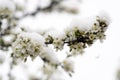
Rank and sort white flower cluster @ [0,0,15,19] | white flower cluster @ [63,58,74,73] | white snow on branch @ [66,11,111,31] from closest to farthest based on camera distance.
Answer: white snow on branch @ [66,11,111,31] < white flower cluster @ [63,58,74,73] < white flower cluster @ [0,0,15,19]

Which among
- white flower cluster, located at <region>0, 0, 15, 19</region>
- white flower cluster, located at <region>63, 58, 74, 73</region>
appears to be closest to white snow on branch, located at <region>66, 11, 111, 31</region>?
white flower cluster, located at <region>63, 58, 74, 73</region>

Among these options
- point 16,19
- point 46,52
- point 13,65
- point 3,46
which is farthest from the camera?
point 16,19

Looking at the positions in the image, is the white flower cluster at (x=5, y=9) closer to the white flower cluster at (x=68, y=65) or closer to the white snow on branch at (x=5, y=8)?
the white snow on branch at (x=5, y=8)

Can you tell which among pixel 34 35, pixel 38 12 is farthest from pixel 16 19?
pixel 34 35

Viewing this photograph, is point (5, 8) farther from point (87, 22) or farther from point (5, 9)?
point (87, 22)

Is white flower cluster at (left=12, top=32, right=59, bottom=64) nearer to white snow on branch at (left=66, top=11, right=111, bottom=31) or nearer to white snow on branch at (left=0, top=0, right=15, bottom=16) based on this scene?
white snow on branch at (left=66, top=11, right=111, bottom=31)

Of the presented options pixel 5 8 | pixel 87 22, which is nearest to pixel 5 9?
pixel 5 8

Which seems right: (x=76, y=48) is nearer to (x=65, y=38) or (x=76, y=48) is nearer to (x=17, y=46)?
(x=65, y=38)

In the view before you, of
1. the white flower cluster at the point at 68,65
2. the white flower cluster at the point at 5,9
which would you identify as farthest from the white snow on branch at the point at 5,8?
the white flower cluster at the point at 68,65

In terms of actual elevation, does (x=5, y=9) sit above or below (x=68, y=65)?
above

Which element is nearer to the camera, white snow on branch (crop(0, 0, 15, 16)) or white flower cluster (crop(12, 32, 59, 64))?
white flower cluster (crop(12, 32, 59, 64))

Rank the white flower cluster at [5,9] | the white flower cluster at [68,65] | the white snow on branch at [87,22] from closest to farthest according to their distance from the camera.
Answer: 1. the white snow on branch at [87,22]
2. the white flower cluster at [68,65]
3. the white flower cluster at [5,9]
